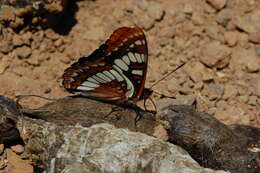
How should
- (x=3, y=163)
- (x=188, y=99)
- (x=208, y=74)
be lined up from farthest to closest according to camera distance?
(x=208, y=74)
(x=188, y=99)
(x=3, y=163)

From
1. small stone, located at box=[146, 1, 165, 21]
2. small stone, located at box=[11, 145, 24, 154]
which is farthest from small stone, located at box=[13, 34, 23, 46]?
small stone, located at box=[146, 1, 165, 21]

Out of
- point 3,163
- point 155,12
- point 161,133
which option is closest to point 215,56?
point 155,12

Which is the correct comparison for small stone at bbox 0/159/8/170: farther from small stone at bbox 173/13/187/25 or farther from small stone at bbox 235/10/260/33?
small stone at bbox 235/10/260/33

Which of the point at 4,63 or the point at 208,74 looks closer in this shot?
the point at 4,63

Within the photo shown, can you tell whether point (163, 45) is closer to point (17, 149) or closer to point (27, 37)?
point (27, 37)

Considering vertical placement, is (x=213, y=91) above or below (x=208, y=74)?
below

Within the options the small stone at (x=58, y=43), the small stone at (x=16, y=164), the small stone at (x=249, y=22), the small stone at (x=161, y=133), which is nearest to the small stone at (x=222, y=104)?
the small stone at (x=249, y=22)

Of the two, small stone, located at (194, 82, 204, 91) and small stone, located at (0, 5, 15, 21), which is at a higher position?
small stone, located at (0, 5, 15, 21)
